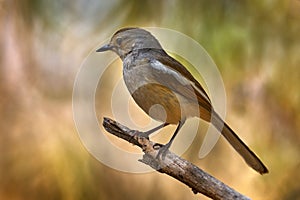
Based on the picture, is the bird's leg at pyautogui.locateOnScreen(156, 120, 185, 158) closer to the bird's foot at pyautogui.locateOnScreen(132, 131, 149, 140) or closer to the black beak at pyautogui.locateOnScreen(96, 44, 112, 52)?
the bird's foot at pyautogui.locateOnScreen(132, 131, 149, 140)

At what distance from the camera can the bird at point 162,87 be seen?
4.59 feet

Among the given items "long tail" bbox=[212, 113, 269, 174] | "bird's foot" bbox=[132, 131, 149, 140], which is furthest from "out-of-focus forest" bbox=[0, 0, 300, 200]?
"bird's foot" bbox=[132, 131, 149, 140]

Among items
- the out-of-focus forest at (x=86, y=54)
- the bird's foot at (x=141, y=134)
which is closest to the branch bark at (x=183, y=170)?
the bird's foot at (x=141, y=134)

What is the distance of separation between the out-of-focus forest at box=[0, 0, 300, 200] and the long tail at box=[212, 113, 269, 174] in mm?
21

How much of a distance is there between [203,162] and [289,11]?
0.58m

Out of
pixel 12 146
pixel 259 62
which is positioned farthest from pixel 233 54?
pixel 12 146

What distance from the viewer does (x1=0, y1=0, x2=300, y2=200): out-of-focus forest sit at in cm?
150

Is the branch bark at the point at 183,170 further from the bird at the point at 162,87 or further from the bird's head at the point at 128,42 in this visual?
the bird's head at the point at 128,42

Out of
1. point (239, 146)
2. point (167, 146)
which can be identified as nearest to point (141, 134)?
point (167, 146)

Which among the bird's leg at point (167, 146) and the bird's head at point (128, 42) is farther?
the bird's head at point (128, 42)

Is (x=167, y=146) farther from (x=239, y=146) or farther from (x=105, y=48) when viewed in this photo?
(x=105, y=48)

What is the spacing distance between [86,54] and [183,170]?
51 cm

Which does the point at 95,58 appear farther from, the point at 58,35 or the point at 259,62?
the point at 259,62

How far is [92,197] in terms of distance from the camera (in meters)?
1.49
